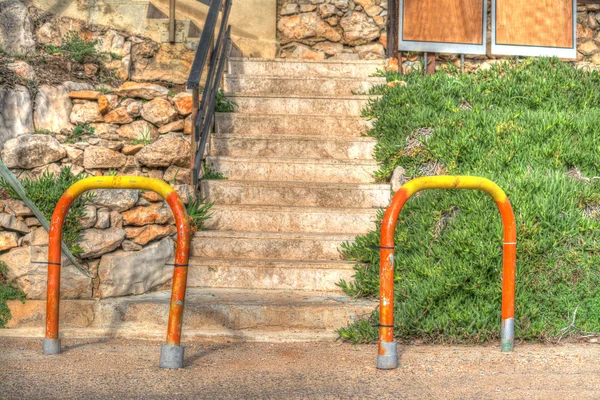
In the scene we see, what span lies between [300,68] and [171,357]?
5.35m

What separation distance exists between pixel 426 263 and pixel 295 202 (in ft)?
5.63

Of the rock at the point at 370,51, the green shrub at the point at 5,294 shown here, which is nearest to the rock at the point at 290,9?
the rock at the point at 370,51

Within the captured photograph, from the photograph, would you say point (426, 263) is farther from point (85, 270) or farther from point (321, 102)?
point (321, 102)

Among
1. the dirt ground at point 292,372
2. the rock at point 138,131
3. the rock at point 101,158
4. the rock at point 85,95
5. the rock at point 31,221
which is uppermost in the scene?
the rock at point 85,95

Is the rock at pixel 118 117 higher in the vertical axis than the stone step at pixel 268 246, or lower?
higher

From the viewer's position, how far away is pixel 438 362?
4340 mm

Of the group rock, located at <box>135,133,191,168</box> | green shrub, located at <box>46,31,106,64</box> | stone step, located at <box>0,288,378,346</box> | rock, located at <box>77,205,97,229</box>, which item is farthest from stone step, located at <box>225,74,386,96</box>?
stone step, located at <box>0,288,378,346</box>

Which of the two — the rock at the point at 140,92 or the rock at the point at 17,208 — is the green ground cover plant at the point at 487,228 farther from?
the rock at the point at 17,208

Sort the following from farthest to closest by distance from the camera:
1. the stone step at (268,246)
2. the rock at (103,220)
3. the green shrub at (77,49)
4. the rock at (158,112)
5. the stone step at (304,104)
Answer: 1. the stone step at (304,104)
2. the green shrub at (77,49)
3. the rock at (158,112)
4. the stone step at (268,246)
5. the rock at (103,220)

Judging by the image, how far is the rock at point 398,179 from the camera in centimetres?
655

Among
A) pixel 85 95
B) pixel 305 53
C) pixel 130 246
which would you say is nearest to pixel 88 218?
pixel 130 246

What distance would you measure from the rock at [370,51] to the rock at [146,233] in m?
5.03

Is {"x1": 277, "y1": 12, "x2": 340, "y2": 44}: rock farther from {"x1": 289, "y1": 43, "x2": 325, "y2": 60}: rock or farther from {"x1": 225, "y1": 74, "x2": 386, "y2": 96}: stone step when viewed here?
{"x1": 225, "y1": 74, "x2": 386, "y2": 96}: stone step

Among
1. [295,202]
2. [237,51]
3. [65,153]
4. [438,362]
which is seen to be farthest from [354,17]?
[438,362]
